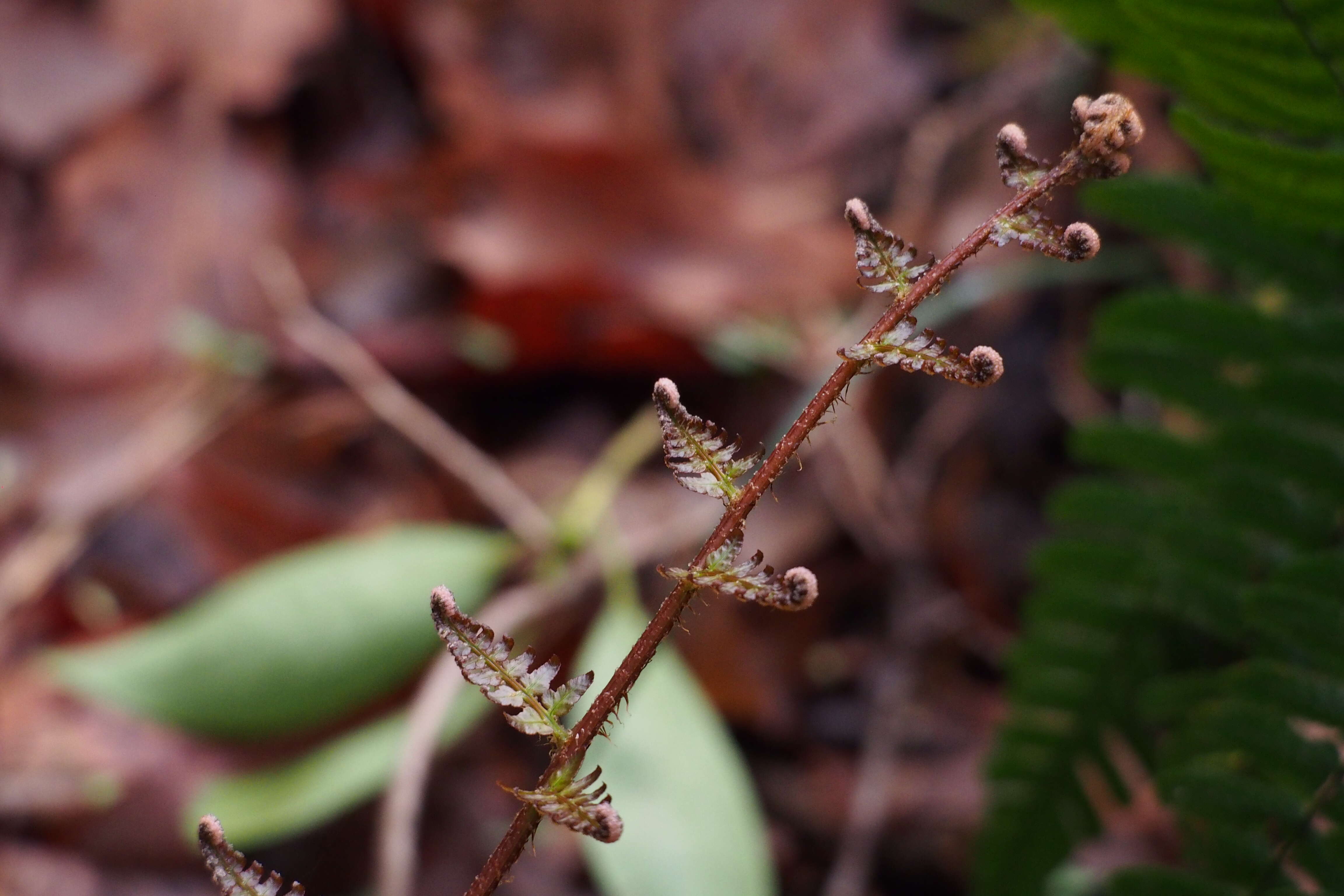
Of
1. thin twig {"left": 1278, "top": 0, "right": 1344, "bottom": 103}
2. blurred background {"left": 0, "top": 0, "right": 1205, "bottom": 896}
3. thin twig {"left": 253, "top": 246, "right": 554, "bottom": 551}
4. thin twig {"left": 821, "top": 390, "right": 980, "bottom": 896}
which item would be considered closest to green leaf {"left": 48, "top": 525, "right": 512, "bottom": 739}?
blurred background {"left": 0, "top": 0, "right": 1205, "bottom": 896}

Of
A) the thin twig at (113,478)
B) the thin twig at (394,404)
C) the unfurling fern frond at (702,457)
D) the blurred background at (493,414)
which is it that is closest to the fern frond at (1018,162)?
the unfurling fern frond at (702,457)

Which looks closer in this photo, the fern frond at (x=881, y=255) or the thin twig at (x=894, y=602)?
the fern frond at (x=881, y=255)

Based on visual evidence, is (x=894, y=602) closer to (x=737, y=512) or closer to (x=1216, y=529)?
(x=1216, y=529)

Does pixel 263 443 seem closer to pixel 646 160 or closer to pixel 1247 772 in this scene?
pixel 646 160

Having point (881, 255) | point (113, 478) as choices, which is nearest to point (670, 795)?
point (881, 255)

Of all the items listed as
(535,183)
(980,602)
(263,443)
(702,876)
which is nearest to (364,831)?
(702,876)

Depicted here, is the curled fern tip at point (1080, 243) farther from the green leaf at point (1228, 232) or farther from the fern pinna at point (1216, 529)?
the green leaf at point (1228, 232)
